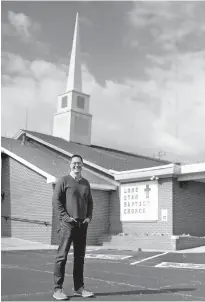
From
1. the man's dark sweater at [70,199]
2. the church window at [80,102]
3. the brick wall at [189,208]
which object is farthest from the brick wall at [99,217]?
the man's dark sweater at [70,199]

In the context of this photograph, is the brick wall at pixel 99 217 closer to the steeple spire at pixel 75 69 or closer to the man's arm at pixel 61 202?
the steeple spire at pixel 75 69

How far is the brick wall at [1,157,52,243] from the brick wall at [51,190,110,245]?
2.21 m

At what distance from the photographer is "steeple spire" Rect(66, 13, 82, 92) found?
27.3m

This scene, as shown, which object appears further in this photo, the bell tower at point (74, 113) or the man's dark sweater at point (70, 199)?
the bell tower at point (74, 113)

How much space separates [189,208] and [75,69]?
14910mm

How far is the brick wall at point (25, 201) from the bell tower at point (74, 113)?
748 cm

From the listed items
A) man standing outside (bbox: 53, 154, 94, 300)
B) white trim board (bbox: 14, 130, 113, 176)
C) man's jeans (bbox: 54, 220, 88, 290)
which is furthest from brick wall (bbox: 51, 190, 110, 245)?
man standing outside (bbox: 53, 154, 94, 300)

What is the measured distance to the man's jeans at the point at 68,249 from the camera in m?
4.75

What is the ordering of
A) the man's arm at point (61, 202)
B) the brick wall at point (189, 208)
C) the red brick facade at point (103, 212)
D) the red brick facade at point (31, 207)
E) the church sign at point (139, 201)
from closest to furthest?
the man's arm at point (61, 202) < the red brick facade at point (103, 212) < the brick wall at point (189, 208) < the red brick facade at point (31, 207) < the church sign at point (139, 201)

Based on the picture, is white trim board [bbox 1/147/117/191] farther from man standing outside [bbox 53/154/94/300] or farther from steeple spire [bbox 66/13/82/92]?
man standing outside [bbox 53/154/94/300]

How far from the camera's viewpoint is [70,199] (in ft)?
15.6

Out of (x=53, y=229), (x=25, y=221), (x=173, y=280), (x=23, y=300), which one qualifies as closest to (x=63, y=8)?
(x=23, y=300)

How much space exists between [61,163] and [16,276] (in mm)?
13569

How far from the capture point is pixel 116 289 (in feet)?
17.7
